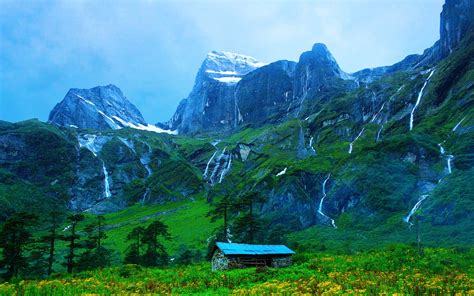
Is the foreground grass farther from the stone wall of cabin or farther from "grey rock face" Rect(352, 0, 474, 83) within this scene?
"grey rock face" Rect(352, 0, 474, 83)

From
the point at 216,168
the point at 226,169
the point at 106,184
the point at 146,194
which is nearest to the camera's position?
the point at 146,194

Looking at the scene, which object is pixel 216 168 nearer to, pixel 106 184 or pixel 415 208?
pixel 106 184

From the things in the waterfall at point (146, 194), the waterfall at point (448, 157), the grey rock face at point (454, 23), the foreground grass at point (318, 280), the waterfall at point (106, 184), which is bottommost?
the foreground grass at point (318, 280)

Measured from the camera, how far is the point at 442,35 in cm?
17788

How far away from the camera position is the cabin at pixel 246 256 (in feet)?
128

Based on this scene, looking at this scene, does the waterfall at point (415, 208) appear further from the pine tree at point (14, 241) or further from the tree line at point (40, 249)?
the pine tree at point (14, 241)

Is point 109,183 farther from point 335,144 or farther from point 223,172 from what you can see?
point 335,144

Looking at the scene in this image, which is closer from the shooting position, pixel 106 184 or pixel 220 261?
pixel 220 261

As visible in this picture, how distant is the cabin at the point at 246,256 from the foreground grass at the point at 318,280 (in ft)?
18.9

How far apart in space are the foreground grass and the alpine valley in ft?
68.0

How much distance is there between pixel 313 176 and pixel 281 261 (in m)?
58.7

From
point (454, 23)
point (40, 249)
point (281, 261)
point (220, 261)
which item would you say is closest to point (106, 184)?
point (40, 249)

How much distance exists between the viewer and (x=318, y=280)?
87.9 feet

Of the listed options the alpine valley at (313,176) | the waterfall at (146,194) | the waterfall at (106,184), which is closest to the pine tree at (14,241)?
the alpine valley at (313,176)
